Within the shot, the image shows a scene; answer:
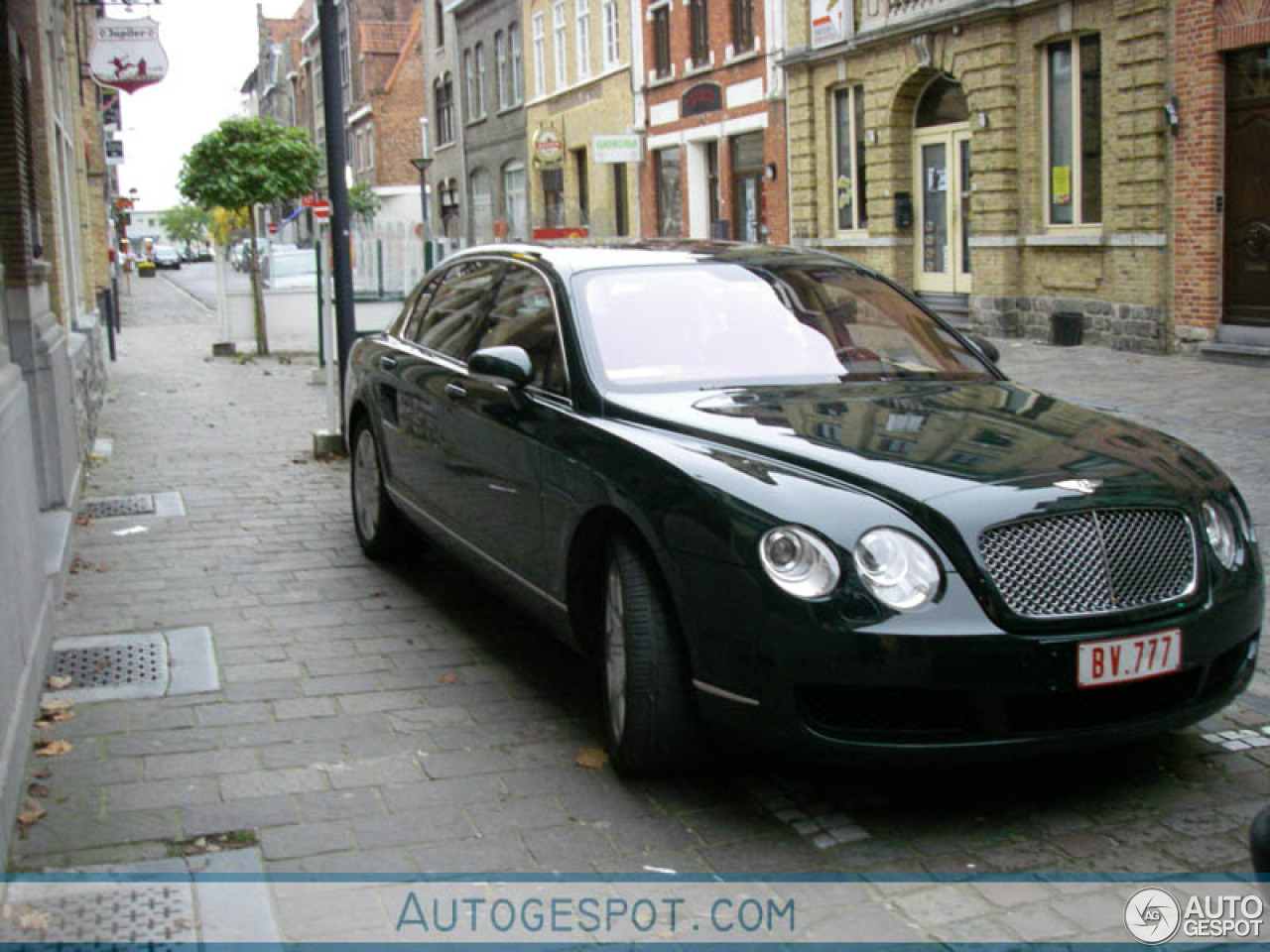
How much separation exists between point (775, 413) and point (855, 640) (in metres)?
1.08

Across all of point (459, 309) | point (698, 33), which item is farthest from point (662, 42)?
point (459, 309)

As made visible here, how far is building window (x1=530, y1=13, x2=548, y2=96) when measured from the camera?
40.4 metres

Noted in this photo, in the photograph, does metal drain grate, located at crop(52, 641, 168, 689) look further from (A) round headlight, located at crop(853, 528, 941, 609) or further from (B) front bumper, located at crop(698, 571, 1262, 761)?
(A) round headlight, located at crop(853, 528, 941, 609)

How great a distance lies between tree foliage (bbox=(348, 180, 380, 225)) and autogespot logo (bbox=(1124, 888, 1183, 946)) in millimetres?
57307

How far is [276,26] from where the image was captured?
98.6m

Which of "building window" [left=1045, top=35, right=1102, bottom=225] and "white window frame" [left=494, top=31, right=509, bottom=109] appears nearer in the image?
"building window" [left=1045, top=35, right=1102, bottom=225]

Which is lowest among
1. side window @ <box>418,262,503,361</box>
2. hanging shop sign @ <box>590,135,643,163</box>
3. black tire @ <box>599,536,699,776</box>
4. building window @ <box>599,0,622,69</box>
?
black tire @ <box>599,536,699,776</box>

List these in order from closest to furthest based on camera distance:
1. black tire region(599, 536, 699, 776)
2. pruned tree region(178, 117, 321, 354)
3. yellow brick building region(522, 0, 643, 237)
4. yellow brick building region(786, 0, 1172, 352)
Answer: black tire region(599, 536, 699, 776) < yellow brick building region(786, 0, 1172, 352) < pruned tree region(178, 117, 321, 354) < yellow brick building region(522, 0, 643, 237)

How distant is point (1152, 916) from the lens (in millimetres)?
3453

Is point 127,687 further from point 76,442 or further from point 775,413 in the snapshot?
point 76,442

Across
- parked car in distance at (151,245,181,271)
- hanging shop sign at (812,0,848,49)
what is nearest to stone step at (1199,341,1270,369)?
hanging shop sign at (812,0,848,49)

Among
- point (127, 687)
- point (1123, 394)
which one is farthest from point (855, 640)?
point (1123, 394)

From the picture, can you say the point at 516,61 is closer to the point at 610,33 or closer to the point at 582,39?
the point at 582,39

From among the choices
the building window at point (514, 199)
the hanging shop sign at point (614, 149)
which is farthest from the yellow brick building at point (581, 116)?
the building window at point (514, 199)
